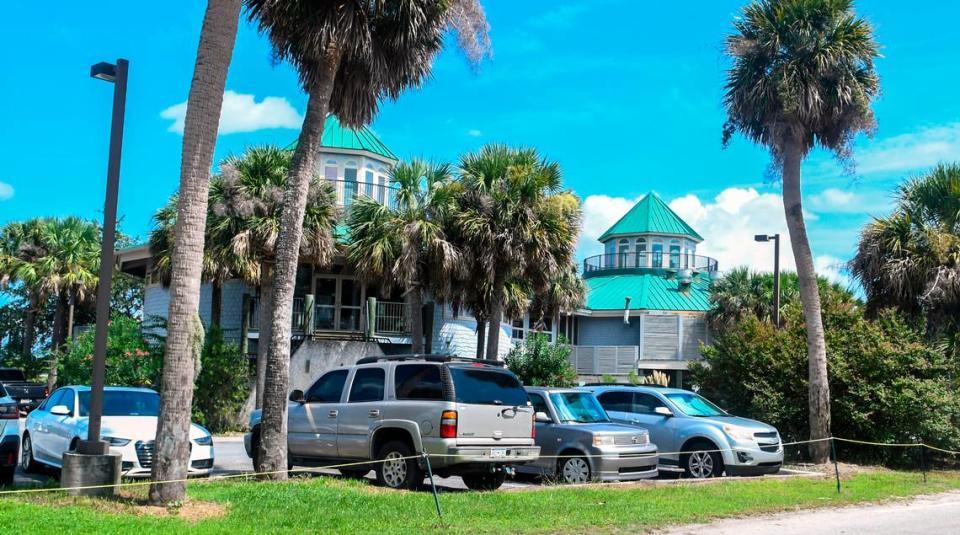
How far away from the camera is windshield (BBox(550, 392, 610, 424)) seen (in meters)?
15.4

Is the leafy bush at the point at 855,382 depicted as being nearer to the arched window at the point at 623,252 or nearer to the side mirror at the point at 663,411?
the side mirror at the point at 663,411

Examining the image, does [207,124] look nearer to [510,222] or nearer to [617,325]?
[510,222]

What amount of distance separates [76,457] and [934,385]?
57.3ft

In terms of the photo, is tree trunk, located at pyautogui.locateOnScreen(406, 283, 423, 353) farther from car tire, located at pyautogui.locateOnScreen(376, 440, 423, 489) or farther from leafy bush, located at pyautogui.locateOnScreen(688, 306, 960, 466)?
car tire, located at pyautogui.locateOnScreen(376, 440, 423, 489)

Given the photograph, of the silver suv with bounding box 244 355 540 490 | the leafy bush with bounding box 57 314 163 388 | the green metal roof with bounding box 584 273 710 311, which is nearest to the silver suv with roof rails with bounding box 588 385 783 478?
the silver suv with bounding box 244 355 540 490

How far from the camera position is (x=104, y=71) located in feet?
38.1

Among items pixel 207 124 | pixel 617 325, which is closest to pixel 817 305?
pixel 207 124

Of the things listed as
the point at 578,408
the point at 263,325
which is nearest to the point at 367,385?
the point at 578,408

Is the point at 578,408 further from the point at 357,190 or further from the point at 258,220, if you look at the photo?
the point at 357,190

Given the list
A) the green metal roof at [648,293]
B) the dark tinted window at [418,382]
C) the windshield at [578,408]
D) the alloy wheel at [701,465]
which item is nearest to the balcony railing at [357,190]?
the green metal roof at [648,293]

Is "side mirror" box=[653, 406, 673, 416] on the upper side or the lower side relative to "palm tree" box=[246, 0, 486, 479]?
lower

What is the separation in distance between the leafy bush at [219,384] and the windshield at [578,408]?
40.8 feet

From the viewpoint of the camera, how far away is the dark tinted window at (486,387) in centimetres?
1272

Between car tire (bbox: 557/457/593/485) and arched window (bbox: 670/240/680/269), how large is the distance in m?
37.5
